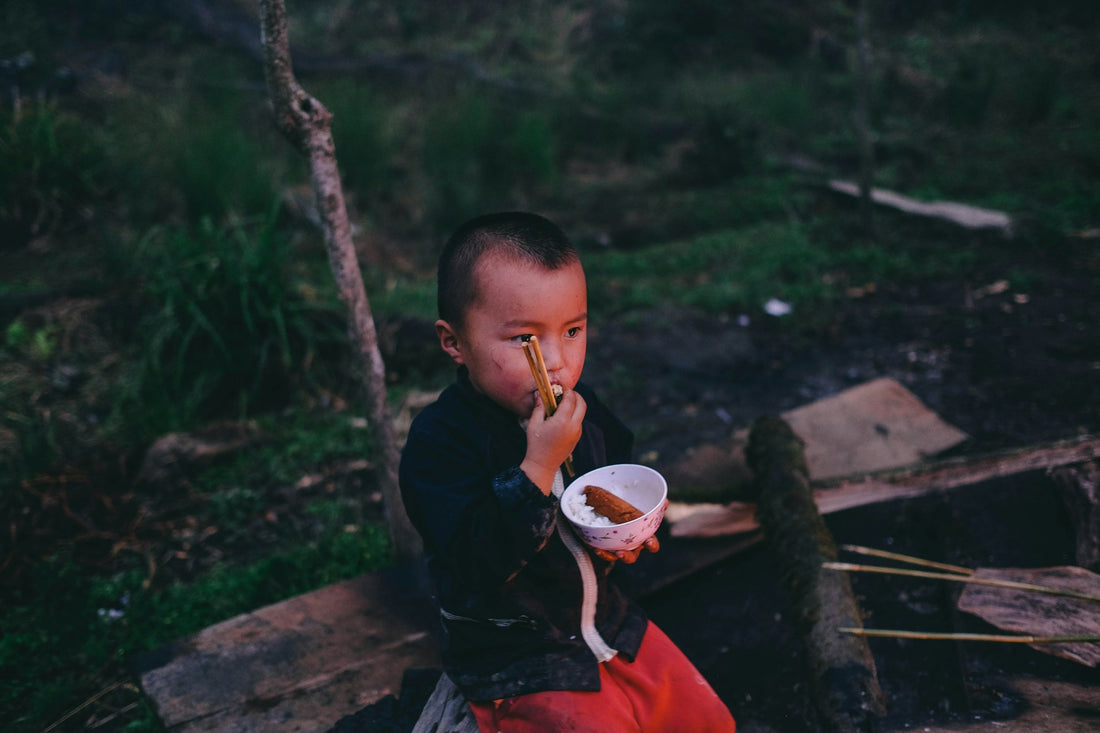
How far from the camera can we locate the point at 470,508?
1.50 meters

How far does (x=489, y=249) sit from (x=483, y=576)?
724 millimetres

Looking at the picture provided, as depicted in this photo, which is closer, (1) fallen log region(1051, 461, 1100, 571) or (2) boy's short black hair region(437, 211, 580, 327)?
(2) boy's short black hair region(437, 211, 580, 327)

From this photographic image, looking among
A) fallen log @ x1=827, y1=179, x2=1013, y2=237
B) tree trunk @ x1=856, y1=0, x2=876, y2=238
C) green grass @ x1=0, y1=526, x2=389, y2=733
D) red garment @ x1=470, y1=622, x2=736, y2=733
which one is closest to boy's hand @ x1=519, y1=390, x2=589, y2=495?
red garment @ x1=470, y1=622, x2=736, y2=733

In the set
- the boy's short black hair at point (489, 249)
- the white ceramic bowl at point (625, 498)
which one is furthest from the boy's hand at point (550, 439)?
the boy's short black hair at point (489, 249)

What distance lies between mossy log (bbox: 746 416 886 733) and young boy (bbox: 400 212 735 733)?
0.31 m

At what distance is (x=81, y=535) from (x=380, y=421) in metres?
1.50

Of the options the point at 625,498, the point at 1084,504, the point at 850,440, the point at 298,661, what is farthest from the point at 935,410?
the point at 298,661

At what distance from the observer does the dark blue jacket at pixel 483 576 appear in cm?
152

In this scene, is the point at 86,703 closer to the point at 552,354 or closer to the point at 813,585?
the point at 552,354

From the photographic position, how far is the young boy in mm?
1463

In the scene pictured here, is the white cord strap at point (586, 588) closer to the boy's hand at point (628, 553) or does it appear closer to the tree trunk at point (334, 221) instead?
the boy's hand at point (628, 553)

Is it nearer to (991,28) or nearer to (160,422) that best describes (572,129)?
(160,422)

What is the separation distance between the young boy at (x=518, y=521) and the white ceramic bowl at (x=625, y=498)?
7 centimetres

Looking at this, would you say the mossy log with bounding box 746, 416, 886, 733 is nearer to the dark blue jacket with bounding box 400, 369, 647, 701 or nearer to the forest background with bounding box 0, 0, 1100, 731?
the dark blue jacket with bounding box 400, 369, 647, 701
